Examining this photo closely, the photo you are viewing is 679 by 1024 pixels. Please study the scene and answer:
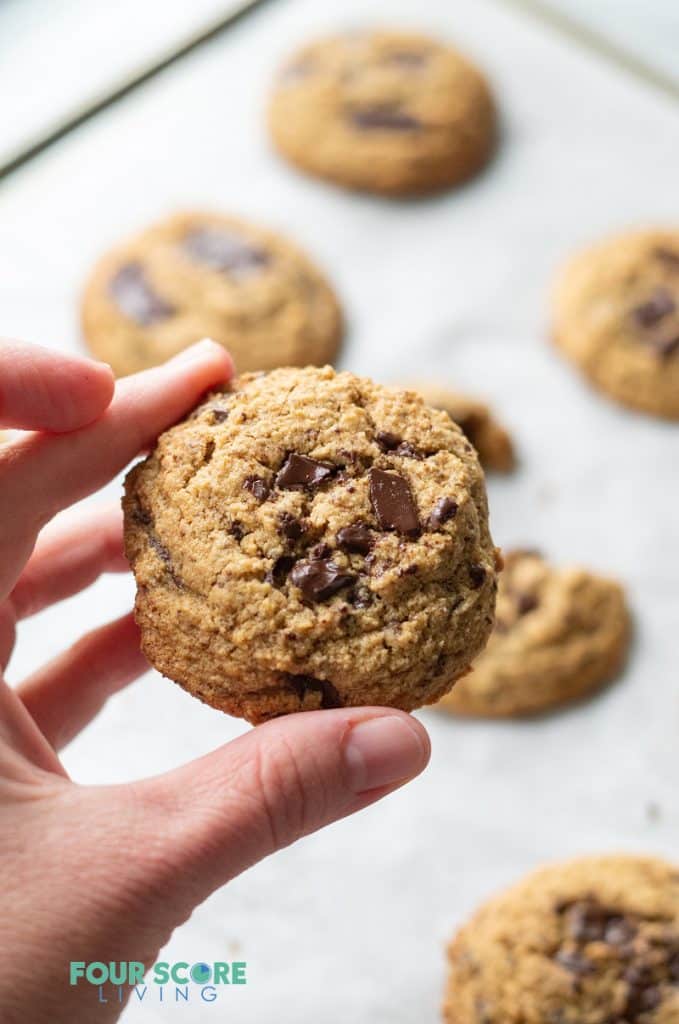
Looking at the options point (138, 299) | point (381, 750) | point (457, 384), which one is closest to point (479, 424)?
point (457, 384)

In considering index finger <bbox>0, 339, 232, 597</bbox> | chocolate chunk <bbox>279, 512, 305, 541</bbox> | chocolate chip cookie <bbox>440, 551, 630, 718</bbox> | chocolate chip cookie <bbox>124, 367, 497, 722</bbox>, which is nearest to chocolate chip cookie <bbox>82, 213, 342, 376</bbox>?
chocolate chip cookie <bbox>440, 551, 630, 718</bbox>

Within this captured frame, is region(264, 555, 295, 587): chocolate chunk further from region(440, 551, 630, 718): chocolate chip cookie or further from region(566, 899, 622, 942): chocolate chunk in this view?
region(440, 551, 630, 718): chocolate chip cookie

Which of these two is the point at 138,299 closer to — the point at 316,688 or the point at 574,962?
the point at 316,688

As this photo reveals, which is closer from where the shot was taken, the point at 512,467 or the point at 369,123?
the point at 512,467

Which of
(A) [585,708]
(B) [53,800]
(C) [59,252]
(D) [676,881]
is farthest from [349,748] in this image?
(C) [59,252]

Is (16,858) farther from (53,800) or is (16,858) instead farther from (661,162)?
(661,162)

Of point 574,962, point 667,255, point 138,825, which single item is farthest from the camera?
point 667,255
